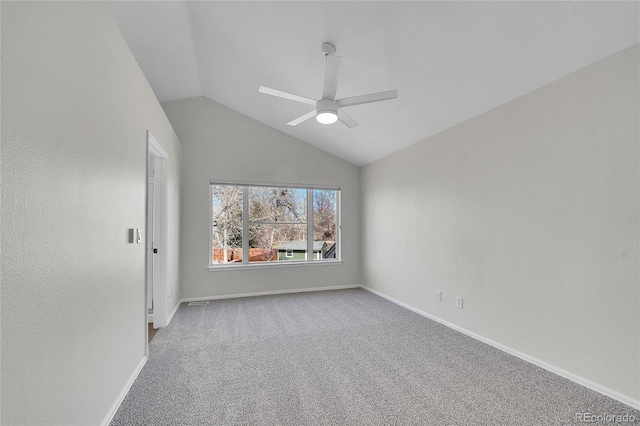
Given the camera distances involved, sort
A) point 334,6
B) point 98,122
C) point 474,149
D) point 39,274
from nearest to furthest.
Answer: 1. point 39,274
2. point 98,122
3. point 334,6
4. point 474,149

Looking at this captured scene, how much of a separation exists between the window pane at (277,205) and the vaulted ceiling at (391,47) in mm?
1507

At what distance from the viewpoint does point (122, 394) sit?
2.00 m

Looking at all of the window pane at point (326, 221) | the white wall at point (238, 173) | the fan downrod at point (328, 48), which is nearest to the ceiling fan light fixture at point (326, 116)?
the fan downrod at point (328, 48)

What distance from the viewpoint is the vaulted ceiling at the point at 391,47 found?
192 cm

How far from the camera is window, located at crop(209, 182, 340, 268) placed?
4777mm

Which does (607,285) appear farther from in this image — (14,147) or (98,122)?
(98,122)

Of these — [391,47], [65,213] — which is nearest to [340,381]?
[65,213]

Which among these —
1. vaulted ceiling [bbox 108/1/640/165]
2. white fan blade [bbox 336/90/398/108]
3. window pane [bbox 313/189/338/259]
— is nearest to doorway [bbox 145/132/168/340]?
vaulted ceiling [bbox 108/1/640/165]

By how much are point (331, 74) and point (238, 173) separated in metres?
2.94

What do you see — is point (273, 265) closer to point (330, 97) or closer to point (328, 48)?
point (330, 97)

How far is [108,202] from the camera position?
1.79 metres

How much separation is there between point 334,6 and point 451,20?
85 centimetres

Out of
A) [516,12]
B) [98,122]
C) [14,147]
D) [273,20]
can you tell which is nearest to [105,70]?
[98,122]

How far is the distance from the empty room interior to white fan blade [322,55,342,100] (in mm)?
13
